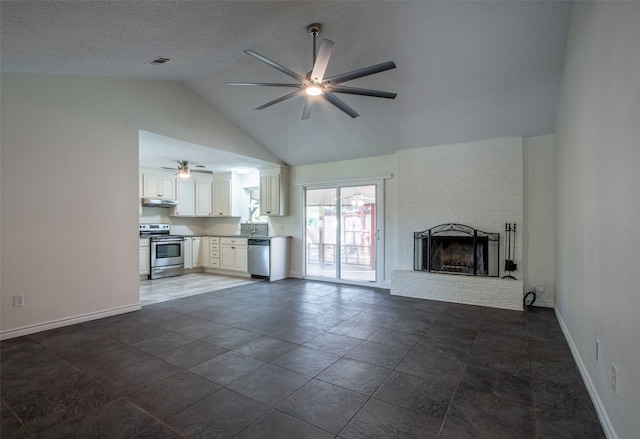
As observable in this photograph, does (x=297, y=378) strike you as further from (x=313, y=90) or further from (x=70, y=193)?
(x=70, y=193)

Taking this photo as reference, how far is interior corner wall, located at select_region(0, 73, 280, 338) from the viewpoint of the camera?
314cm

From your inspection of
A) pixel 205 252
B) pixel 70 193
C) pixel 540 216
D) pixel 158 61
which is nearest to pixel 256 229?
pixel 205 252

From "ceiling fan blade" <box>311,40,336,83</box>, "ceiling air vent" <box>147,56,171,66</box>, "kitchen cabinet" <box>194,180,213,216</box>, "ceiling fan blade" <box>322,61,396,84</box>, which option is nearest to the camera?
"ceiling fan blade" <box>311,40,336,83</box>

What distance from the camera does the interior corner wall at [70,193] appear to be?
124 inches

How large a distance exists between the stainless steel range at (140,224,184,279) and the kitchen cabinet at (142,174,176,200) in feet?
2.27

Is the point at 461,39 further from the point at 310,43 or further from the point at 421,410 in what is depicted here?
the point at 421,410

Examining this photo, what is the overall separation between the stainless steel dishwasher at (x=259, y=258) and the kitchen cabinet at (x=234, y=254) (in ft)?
0.80

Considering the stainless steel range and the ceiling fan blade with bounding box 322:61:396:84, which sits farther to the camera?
the stainless steel range

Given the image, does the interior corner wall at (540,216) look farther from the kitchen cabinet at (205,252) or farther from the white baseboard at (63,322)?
the kitchen cabinet at (205,252)

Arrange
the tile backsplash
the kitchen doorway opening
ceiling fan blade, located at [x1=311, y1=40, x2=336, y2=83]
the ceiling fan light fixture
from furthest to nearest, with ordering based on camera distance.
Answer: the tile backsplash, the kitchen doorway opening, the ceiling fan light fixture, ceiling fan blade, located at [x1=311, y1=40, x2=336, y2=83]

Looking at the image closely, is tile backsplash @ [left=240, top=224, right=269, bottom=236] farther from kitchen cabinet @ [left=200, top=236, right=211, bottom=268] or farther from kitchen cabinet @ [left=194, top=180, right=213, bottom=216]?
kitchen cabinet @ [left=194, top=180, right=213, bottom=216]

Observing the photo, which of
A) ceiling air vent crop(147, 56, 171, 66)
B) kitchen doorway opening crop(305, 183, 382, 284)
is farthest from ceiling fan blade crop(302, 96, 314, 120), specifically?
kitchen doorway opening crop(305, 183, 382, 284)

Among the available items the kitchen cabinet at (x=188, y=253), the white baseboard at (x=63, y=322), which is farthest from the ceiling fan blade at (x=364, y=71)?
the kitchen cabinet at (x=188, y=253)

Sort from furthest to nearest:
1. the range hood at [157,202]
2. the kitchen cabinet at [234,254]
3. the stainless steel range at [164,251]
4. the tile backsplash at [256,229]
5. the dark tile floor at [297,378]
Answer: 1. the tile backsplash at [256,229]
2. the kitchen cabinet at [234,254]
3. the range hood at [157,202]
4. the stainless steel range at [164,251]
5. the dark tile floor at [297,378]
